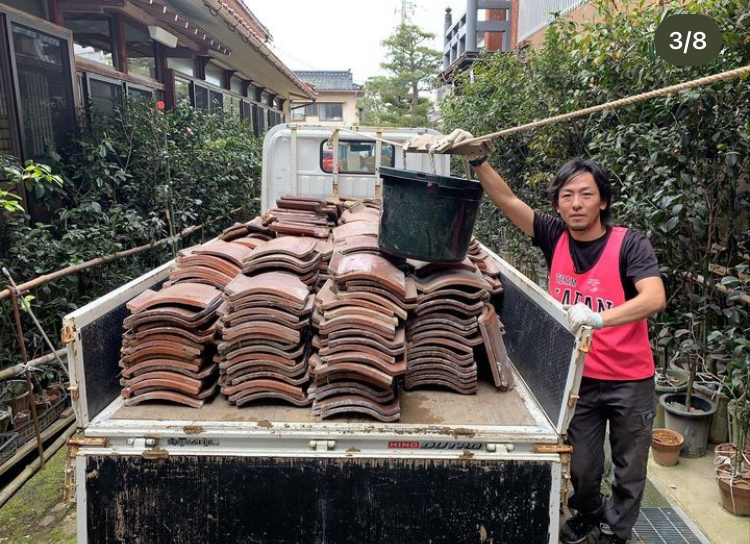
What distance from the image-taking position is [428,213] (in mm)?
3006

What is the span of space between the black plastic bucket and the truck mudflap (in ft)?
4.01

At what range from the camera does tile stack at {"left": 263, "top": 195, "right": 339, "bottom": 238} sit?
4039mm

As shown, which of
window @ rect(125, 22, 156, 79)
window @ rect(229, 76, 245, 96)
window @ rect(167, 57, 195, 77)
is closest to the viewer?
window @ rect(125, 22, 156, 79)

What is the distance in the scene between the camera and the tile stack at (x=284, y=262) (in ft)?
10.2

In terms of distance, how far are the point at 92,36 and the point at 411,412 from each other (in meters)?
7.19

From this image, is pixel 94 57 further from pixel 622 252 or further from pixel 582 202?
pixel 622 252

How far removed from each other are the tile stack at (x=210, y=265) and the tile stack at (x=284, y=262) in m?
0.14

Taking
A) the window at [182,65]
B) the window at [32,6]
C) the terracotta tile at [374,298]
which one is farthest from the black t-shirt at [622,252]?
the window at [182,65]

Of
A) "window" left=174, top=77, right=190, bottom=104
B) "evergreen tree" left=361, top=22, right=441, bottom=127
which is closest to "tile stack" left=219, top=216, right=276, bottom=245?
"window" left=174, top=77, right=190, bottom=104

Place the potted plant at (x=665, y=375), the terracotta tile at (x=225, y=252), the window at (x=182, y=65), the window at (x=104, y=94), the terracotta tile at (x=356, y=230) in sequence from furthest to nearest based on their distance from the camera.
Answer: the window at (x=182, y=65)
the window at (x=104, y=94)
the potted plant at (x=665, y=375)
the terracotta tile at (x=356, y=230)
the terracotta tile at (x=225, y=252)

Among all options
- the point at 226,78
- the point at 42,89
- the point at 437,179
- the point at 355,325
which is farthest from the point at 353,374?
the point at 226,78

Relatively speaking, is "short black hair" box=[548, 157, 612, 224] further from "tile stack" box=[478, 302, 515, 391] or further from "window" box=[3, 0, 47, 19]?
"window" box=[3, 0, 47, 19]

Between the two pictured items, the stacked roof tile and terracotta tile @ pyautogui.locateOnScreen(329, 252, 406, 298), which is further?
terracotta tile @ pyautogui.locateOnScreen(329, 252, 406, 298)

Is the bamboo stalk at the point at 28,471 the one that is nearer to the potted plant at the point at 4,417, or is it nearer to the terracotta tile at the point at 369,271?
the potted plant at the point at 4,417
